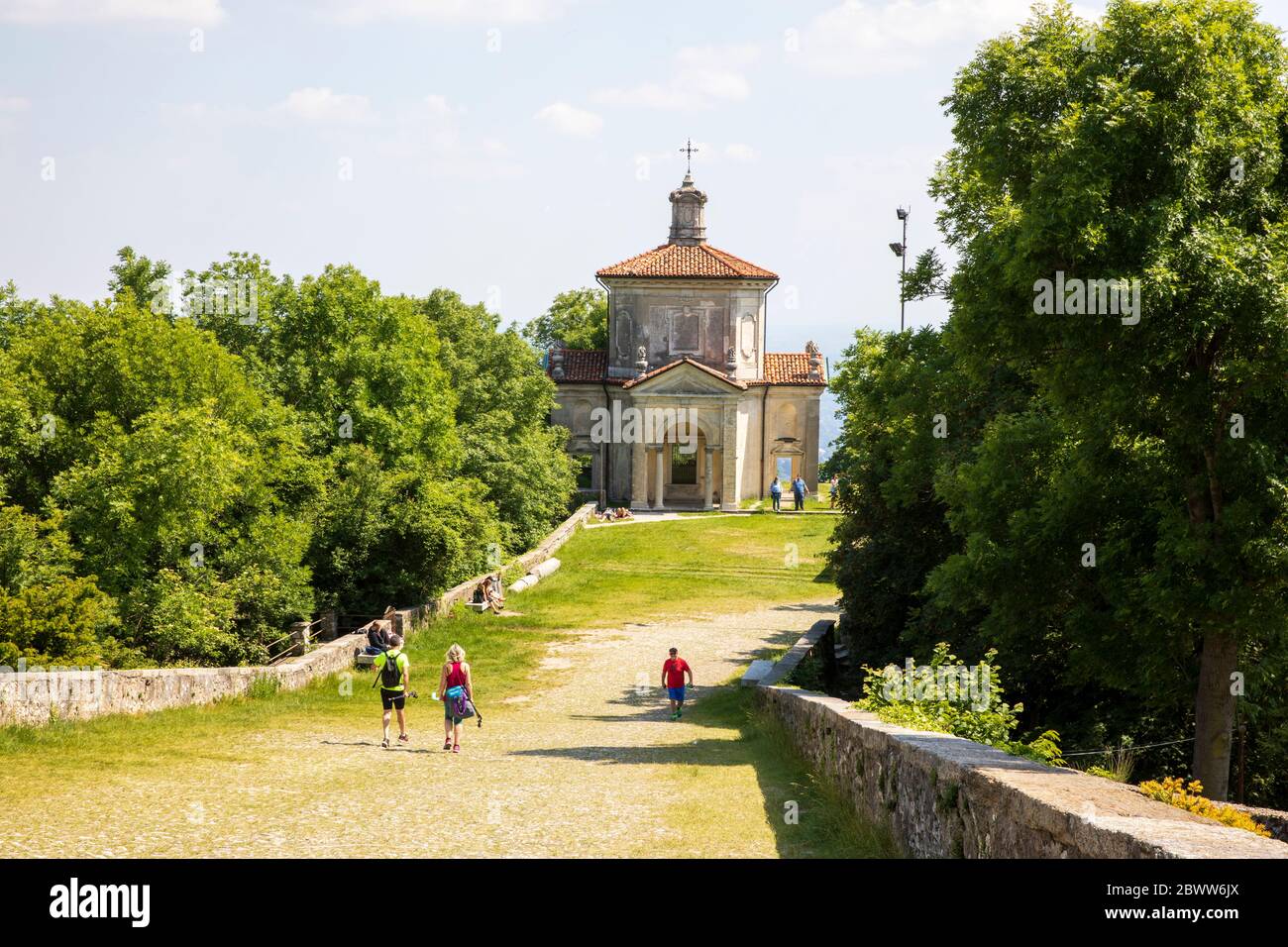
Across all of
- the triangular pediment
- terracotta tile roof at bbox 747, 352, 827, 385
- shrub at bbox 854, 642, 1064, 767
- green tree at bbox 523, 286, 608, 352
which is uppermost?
green tree at bbox 523, 286, 608, 352

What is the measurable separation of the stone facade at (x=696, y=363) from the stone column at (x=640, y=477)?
0.25 meters

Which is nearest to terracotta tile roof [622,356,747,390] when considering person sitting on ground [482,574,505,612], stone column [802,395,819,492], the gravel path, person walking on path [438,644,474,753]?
stone column [802,395,819,492]

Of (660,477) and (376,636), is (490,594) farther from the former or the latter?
(660,477)

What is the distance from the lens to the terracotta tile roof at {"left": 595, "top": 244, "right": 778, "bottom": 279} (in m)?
60.2

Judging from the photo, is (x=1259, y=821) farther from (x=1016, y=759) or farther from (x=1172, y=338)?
(x=1172, y=338)

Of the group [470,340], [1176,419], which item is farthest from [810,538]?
[1176,419]

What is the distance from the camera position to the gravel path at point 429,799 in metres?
10.1

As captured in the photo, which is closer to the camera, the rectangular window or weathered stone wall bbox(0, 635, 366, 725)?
weathered stone wall bbox(0, 635, 366, 725)

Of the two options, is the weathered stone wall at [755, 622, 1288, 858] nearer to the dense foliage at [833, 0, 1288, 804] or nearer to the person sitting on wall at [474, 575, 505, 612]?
the dense foliage at [833, 0, 1288, 804]

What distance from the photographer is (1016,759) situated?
9.20 metres

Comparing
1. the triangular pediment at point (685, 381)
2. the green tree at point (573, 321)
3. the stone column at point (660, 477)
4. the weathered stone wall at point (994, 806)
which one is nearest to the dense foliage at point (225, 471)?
the stone column at point (660, 477)

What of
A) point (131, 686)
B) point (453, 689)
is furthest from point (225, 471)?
point (453, 689)

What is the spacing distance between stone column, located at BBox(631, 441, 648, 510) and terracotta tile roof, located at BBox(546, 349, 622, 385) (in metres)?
4.50
